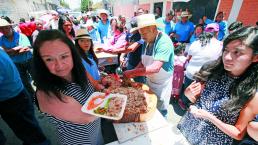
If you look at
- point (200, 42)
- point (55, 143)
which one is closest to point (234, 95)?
point (200, 42)

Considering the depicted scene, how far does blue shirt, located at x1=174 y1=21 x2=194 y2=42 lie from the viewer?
17.6 feet

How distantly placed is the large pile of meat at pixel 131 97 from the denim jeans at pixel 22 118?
1.18 m

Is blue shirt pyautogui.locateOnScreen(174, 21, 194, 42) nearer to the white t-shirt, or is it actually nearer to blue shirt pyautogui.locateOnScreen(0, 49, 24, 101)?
the white t-shirt

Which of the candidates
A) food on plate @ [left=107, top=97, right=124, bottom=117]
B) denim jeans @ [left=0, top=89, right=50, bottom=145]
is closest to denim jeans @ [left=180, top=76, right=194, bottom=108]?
food on plate @ [left=107, top=97, right=124, bottom=117]

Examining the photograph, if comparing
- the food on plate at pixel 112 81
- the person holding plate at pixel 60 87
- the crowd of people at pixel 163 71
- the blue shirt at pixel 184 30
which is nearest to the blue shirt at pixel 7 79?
the crowd of people at pixel 163 71

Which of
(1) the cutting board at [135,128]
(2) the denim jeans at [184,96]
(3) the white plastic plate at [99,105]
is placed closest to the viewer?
(3) the white plastic plate at [99,105]

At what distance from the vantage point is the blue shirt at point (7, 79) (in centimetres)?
195

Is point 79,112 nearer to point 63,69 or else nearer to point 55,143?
point 63,69

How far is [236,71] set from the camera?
1.23m

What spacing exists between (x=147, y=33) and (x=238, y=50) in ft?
3.82

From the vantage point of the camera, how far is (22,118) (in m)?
2.25

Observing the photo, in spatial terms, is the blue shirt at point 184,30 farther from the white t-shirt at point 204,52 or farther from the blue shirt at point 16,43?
the blue shirt at point 16,43

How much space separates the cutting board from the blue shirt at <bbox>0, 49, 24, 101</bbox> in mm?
1489

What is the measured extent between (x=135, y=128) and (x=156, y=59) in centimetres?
84
